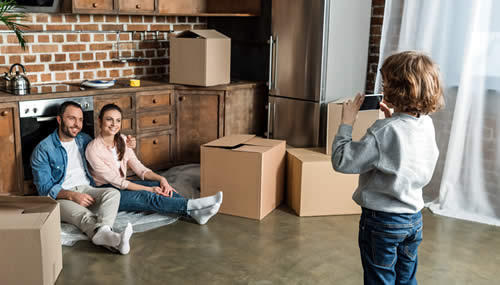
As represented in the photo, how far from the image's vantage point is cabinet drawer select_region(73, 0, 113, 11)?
3803 mm

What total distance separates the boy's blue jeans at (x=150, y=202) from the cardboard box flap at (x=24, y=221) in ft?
3.20

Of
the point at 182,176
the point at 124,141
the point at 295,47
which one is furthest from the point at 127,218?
the point at 295,47

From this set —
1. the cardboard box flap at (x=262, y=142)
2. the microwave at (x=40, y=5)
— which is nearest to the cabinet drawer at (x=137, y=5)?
the microwave at (x=40, y=5)

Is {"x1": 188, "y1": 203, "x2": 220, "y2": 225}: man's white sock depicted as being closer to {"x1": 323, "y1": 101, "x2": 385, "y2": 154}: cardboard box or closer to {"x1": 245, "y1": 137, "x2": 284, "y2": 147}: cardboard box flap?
{"x1": 245, "y1": 137, "x2": 284, "y2": 147}: cardboard box flap

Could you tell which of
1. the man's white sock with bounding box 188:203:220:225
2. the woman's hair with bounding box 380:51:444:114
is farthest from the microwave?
the woman's hair with bounding box 380:51:444:114

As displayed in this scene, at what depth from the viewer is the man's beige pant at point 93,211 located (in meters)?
2.93

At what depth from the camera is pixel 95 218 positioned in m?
2.98

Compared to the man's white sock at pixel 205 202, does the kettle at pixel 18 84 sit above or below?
above

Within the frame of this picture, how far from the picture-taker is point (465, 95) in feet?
11.2

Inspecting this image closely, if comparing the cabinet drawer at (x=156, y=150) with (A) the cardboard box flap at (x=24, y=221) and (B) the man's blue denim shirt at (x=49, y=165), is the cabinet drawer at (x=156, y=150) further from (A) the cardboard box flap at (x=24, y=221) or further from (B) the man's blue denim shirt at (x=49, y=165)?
(A) the cardboard box flap at (x=24, y=221)

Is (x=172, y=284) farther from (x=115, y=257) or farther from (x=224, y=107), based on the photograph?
(x=224, y=107)

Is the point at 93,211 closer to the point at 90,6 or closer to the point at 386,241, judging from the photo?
the point at 90,6

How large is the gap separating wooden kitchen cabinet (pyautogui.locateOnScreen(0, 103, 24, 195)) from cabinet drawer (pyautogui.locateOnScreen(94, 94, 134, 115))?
57cm

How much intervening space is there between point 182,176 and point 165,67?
3.95ft
